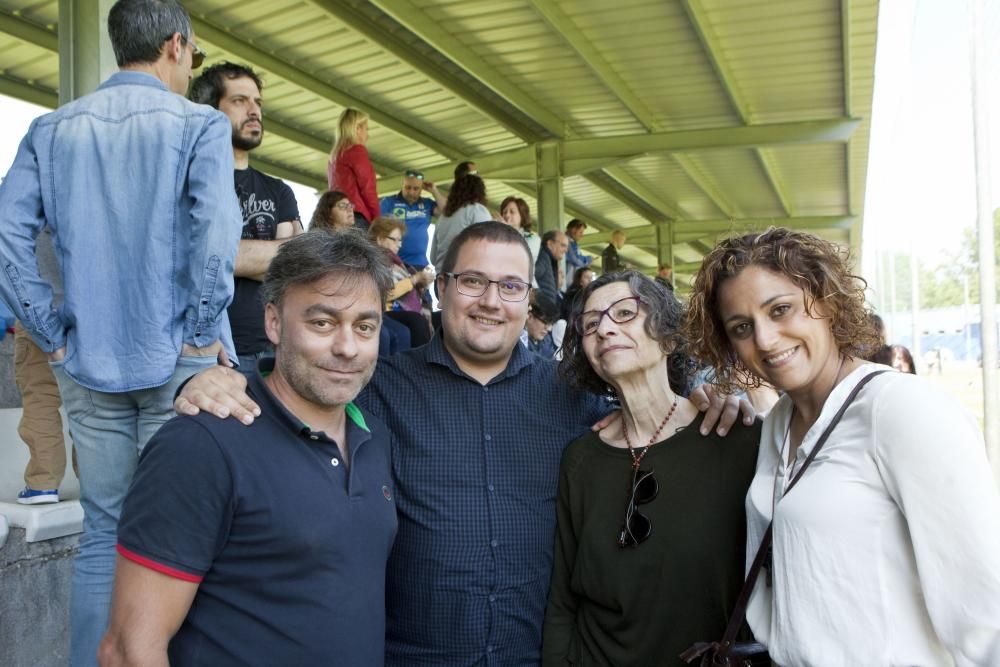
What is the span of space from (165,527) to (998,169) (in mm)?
5683

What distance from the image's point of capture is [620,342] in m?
2.27

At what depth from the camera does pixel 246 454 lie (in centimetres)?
165

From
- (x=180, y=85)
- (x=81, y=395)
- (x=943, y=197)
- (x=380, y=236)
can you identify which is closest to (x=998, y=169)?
(x=943, y=197)

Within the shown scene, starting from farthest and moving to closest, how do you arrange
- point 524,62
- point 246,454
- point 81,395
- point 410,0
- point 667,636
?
point 524,62, point 410,0, point 81,395, point 667,636, point 246,454

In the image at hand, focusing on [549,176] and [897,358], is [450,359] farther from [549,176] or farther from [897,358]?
[549,176]

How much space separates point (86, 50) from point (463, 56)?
4922 millimetres

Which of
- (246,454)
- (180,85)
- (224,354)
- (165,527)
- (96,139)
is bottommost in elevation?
(165,527)

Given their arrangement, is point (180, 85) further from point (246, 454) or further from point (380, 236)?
point (380, 236)

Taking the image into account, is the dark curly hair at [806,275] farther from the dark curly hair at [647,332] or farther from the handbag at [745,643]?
the dark curly hair at [647,332]

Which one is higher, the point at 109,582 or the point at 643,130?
the point at 643,130

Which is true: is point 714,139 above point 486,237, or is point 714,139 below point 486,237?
above

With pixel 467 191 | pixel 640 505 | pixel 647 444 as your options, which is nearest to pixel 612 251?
pixel 467 191

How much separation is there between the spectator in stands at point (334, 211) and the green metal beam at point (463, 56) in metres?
3.07

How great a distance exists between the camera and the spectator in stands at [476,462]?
6.99ft
